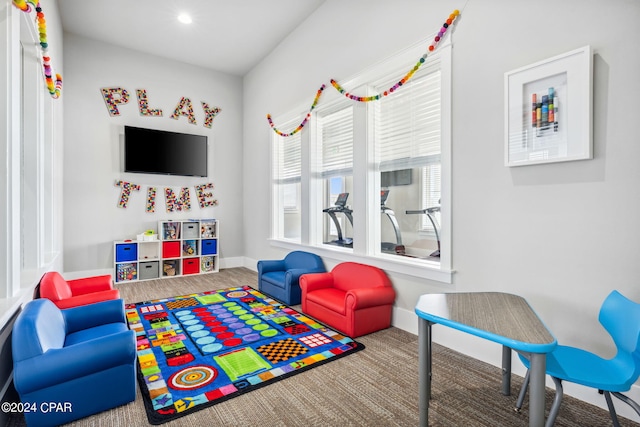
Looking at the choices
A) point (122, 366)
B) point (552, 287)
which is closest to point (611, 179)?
point (552, 287)

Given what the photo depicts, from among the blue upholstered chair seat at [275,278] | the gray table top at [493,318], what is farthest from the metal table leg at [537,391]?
the blue upholstered chair seat at [275,278]

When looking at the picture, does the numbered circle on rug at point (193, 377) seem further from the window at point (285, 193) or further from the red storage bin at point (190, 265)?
the red storage bin at point (190, 265)

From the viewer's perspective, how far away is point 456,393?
6.44ft

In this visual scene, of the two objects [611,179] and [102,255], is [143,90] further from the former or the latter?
[611,179]

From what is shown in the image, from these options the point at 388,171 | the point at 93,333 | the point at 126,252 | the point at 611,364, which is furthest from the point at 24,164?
the point at 611,364

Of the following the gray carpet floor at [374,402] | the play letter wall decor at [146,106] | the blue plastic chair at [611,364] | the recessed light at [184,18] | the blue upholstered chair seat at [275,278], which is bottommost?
the gray carpet floor at [374,402]

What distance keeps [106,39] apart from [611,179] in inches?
242

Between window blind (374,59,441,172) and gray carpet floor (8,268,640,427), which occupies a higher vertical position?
window blind (374,59,441,172)

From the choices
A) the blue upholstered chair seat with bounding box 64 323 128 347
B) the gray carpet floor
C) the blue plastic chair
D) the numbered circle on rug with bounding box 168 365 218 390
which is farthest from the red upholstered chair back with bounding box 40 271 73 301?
the blue plastic chair

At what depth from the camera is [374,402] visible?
189 cm

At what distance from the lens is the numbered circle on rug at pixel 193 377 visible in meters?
2.05

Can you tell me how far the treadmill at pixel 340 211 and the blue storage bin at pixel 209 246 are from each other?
7.63 feet

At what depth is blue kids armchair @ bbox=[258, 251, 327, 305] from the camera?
12.1 ft

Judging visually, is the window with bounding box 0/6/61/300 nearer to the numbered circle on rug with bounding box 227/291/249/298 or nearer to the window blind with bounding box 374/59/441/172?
the numbered circle on rug with bounding box 227/291/249/298
